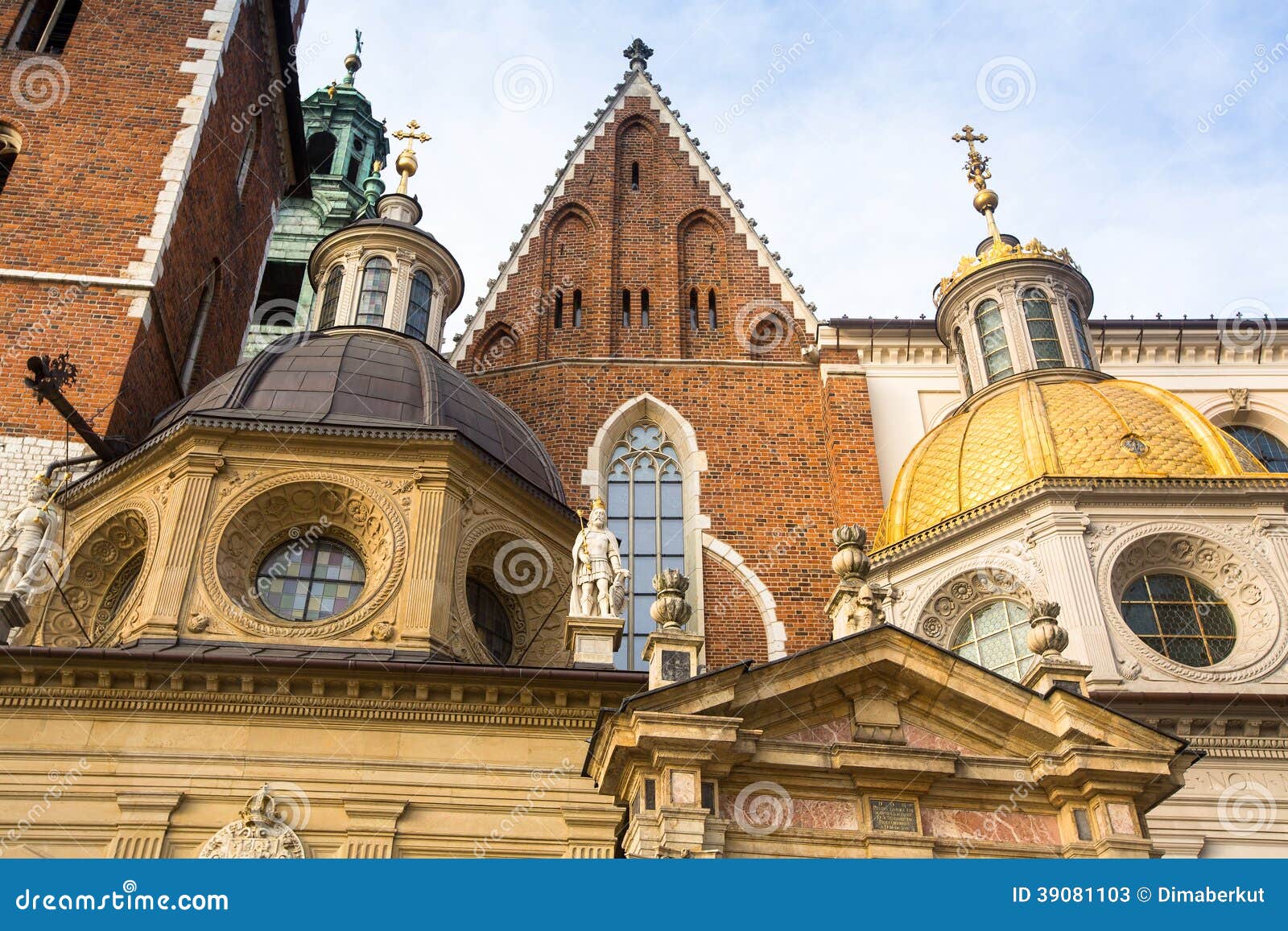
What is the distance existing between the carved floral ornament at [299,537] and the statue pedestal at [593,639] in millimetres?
1843

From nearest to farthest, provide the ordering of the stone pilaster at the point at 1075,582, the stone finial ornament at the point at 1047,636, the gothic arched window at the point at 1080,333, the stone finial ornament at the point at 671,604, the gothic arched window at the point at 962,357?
the stone finial ornament at the point at 671,604 < the stone finial ornament at the point at 1047,636 < the stone pilaster at the point at 1075,582 < the gothic arched window at the point at 1080,333 < the gothic arched window at the point at 962,357

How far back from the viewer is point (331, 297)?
1817 cm

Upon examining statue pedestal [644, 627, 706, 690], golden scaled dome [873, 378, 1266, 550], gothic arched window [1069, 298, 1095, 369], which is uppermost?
gothic arched window [1069, 298, 1095, 369]

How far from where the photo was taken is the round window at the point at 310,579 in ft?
41.0

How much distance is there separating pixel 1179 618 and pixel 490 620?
7.48 m

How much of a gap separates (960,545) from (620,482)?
17.5 feet

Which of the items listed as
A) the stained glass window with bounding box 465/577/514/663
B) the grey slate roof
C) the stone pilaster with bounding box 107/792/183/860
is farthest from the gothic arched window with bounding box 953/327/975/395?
the stone pilaster with bounding box 107/792/183/860

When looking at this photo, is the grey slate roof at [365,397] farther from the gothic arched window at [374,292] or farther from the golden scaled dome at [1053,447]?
the golden scaled dome at [1053,447]

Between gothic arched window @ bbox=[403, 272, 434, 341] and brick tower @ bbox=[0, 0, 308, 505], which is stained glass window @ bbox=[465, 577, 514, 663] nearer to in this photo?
brick tower @ bbox=[0, 0, 308, 505]

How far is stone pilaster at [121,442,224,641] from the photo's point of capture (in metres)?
11.6

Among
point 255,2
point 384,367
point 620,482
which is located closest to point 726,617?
point 620,482

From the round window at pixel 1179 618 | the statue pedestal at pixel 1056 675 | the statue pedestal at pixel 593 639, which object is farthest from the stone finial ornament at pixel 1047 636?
the statue pedestal at pixel 593 639

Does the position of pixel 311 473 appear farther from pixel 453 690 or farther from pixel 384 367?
pixel 453 690

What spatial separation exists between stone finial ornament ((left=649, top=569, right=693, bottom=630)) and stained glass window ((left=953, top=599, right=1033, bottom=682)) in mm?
5133
